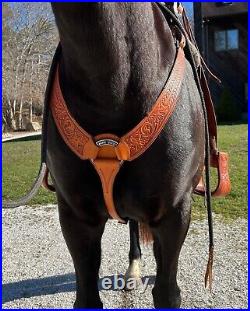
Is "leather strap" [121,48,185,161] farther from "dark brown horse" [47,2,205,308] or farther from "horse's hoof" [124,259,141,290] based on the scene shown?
"horse's hoof" [124,259,141,290]

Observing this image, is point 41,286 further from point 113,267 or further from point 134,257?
point 134,257

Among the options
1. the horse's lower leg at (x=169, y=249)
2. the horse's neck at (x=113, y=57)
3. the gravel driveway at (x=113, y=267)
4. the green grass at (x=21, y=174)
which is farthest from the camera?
the green grass at (x=21, y=174)

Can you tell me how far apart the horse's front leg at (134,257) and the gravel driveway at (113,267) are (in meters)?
0.10

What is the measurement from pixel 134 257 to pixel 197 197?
2146 mm

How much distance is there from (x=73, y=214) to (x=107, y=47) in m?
0.68

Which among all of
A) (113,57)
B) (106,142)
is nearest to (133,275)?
(106,142)

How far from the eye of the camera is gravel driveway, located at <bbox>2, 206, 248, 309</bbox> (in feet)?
8.39

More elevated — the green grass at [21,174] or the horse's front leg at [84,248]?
the horse's front leg at [84,248]

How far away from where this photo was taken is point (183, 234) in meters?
1.56

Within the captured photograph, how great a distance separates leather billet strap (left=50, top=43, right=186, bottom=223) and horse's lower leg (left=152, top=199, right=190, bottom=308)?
257 millimetres

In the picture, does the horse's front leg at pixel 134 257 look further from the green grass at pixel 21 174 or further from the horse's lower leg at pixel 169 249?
the green grass at pixel 21 174

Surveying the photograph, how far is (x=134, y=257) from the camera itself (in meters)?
2.84

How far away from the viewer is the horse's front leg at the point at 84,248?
156 cm

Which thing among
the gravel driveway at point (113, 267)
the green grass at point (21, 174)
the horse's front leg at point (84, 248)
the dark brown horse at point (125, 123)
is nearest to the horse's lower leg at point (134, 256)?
the gravel driveway at point (113, 267)
